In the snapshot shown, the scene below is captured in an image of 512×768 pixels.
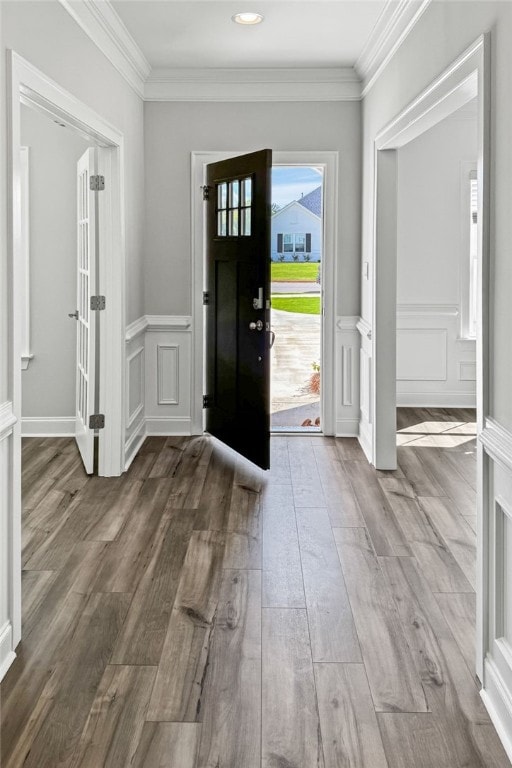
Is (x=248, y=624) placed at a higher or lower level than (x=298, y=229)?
lower

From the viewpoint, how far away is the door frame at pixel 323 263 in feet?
17.8

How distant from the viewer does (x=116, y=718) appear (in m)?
2.06

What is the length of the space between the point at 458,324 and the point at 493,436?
15.3ft

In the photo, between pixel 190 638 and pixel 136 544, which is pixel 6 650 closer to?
pixel 190 638

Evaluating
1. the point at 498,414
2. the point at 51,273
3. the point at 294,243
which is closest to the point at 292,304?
the point at 294,243

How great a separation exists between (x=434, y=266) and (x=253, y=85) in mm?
2383

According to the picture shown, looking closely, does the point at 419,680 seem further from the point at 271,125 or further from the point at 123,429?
the point at 271,125

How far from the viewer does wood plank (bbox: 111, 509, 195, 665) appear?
8.00 feet

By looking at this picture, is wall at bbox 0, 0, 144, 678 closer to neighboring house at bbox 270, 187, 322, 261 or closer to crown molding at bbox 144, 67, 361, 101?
crown molding at bbox 144, 67, 361, 101

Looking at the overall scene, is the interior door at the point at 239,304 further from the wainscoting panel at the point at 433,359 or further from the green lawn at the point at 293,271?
the green lawn at the point at 293,271

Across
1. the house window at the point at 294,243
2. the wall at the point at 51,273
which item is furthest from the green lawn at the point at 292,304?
the wall at the point at 51,273

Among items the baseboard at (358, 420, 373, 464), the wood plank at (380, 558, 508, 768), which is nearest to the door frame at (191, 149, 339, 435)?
the baseboard at (358, 420, 373, 464)

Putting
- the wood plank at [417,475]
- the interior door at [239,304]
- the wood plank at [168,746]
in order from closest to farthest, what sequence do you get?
the wood plank at [168,746]
the wood plank at [417,475]
the interior door at [239,304]

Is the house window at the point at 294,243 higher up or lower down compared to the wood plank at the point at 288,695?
higher up
